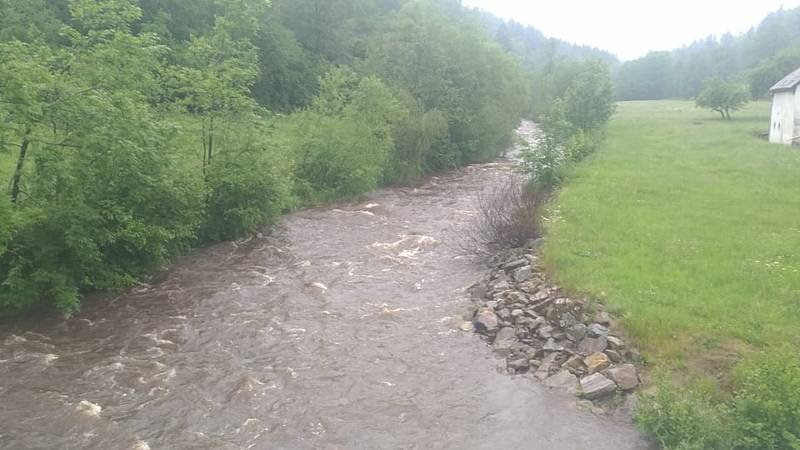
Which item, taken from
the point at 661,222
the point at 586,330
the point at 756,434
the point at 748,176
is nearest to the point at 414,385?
the point at 586,330

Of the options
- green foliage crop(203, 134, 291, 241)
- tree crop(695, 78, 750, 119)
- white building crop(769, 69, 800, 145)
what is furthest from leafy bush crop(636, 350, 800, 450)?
tree crop(695, 78, 750, 119)

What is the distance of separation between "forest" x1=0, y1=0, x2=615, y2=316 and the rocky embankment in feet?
33.2

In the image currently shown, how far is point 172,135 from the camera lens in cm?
1909

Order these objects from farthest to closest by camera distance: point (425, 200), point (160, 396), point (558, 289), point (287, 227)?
point (425, 200) < point (287, 227) < point (558, 289) < point (160, 396)

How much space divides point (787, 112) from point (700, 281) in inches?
1435

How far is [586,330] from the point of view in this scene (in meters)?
14.3

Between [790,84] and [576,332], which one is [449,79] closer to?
[790,84]

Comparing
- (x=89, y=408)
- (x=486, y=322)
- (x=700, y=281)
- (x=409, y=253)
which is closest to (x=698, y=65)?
(x=409, y=253)

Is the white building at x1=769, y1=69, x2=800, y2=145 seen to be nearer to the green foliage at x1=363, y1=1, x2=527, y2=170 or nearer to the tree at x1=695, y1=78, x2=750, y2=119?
the green foliage at x1=363, y1=1, x2=527, y2=170

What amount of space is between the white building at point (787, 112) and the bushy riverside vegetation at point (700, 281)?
43.7 feet

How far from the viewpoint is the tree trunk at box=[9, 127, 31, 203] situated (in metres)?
15.9

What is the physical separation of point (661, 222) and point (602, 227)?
85.7 inches

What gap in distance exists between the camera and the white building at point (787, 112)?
43.4 meters

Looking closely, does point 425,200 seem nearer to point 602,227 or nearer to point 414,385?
point 602,227
